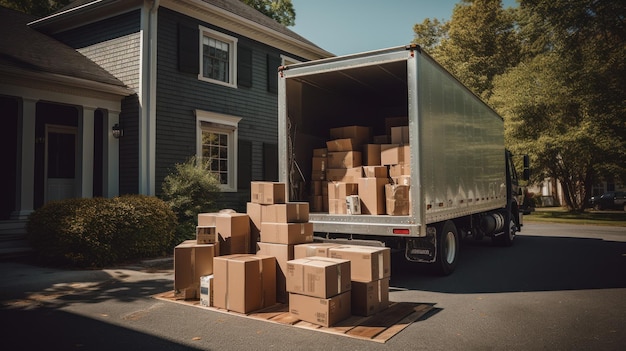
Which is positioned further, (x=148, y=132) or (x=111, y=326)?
(x=148, y=132)

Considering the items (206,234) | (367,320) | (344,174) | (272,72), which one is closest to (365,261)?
(367,320)

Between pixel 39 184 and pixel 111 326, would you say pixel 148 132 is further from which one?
pixel 111 326

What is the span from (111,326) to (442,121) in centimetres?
550

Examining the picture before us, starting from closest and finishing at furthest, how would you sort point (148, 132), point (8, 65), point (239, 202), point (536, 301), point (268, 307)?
point (268, 307) → point (536, 301) → point (8, 65) → point (148, 132) → point (239, 202)

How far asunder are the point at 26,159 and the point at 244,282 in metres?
7.68

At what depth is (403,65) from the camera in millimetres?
7660

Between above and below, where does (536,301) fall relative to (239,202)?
below

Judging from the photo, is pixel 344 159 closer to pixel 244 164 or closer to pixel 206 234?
pixel 206 234

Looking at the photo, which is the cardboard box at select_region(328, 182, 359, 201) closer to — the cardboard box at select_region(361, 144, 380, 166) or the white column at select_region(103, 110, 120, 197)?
the cardboard box at select_region(361, 144, 380, 166)

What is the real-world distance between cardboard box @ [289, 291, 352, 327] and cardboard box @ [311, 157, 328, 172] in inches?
139

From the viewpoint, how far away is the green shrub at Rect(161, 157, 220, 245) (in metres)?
11.5

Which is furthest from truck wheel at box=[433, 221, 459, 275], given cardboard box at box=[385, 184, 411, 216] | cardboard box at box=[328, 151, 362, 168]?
cardboard box at box=[328, 151, 362, 168]

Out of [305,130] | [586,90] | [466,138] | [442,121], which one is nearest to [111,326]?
[305,130]

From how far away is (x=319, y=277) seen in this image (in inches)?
193
